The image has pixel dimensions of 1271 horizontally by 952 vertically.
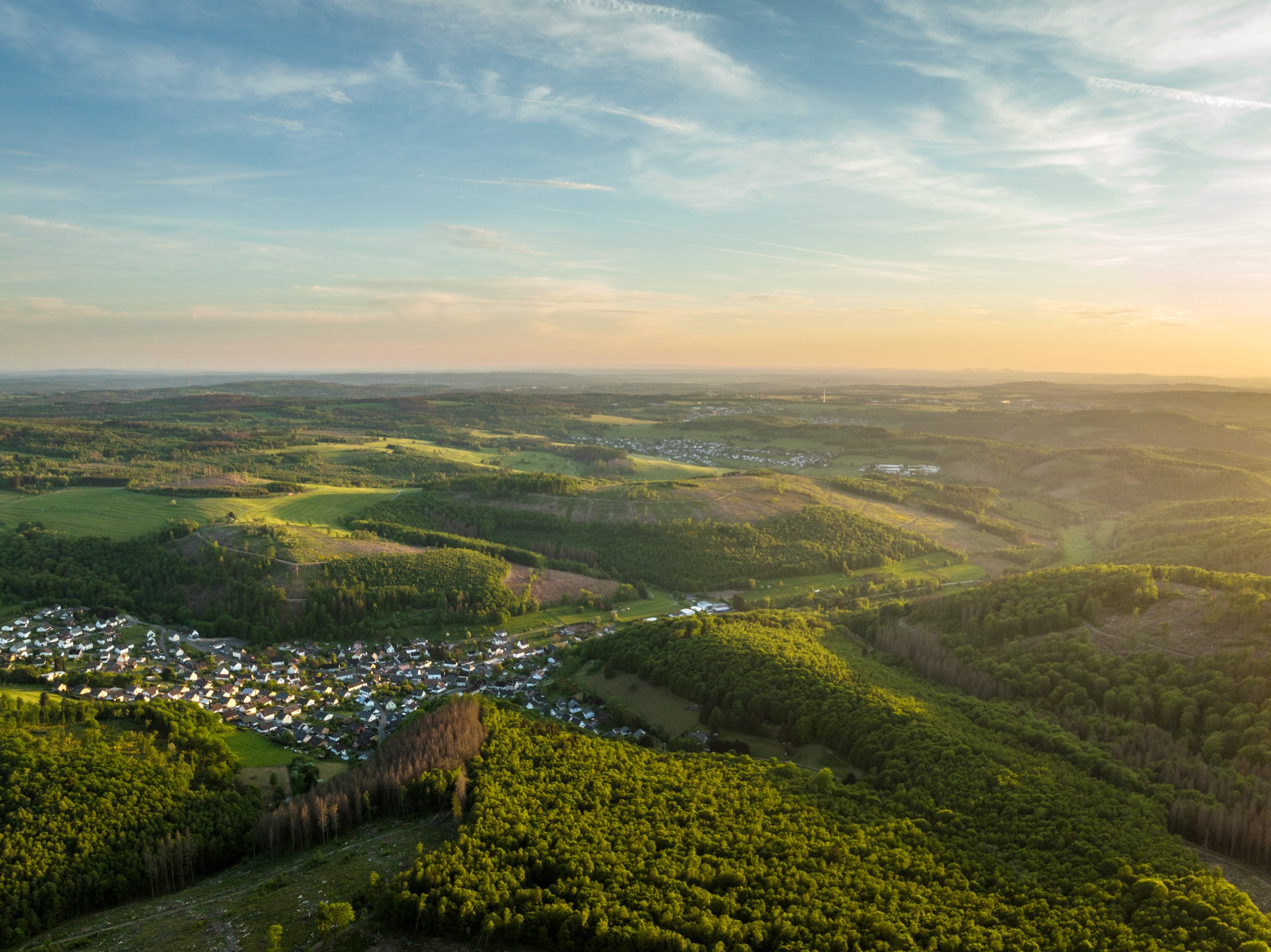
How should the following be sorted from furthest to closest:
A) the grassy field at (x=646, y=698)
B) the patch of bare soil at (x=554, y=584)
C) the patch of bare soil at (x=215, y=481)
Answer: the patch of bare soil at (x=215, y=481)
the patch of bare soil at (x=554, y=584)
the grassy field at (x=646, y=698)

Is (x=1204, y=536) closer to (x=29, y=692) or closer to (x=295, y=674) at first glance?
(x=295, y=674)

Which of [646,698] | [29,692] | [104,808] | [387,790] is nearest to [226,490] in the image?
[29,692]

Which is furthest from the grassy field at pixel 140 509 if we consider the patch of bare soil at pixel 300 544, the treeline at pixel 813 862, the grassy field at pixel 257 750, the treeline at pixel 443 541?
the treeline at pixel 813 862

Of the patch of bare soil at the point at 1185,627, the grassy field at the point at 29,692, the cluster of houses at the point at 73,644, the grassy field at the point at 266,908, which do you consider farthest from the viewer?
the cluster of houses at the point at 73,644

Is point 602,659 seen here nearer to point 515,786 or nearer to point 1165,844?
point 515,786

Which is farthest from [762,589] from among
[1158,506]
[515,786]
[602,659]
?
[1158,506]

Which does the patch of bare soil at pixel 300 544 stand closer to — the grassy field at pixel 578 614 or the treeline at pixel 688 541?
the treeline at pixel 688 541
